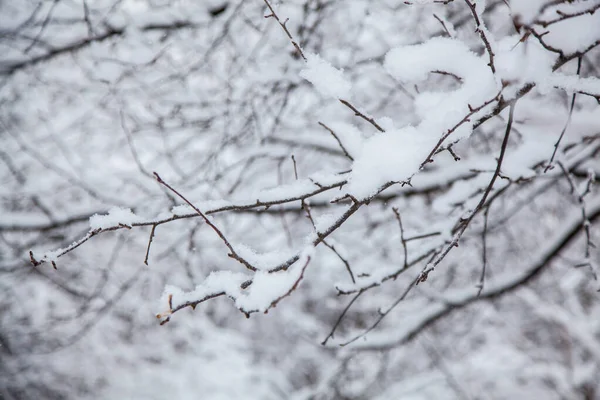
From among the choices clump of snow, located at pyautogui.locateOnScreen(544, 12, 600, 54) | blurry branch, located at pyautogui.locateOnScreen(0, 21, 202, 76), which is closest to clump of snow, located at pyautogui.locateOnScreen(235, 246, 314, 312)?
clump of snow, located at pyautogui.locateOnScreen(544, 12, 600, 54)

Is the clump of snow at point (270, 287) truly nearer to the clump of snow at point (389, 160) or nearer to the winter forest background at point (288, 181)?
the winter forest background at point (288, 181)

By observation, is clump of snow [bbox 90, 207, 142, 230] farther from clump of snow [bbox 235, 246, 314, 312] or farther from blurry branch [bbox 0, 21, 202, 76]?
blurry branch [bbox 0, 21, 202, 76]

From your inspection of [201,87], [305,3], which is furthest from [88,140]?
[305,3]

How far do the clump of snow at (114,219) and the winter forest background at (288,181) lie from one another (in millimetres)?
24

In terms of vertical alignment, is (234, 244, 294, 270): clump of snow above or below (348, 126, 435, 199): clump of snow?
below

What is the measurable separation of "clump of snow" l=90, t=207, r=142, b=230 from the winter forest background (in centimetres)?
2

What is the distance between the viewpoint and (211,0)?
7.73ft

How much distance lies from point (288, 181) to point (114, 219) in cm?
272

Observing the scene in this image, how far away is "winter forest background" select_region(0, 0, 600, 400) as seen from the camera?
0.77 m

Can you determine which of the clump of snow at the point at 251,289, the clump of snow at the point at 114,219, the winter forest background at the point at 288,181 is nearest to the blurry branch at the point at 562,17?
the winter forest background at the point at 288,181

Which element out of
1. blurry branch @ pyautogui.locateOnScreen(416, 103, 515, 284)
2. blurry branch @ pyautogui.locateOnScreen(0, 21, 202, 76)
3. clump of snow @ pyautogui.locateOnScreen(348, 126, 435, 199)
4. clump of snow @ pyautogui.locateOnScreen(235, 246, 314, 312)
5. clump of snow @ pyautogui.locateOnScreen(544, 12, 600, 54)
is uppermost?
blurry branch @ pyautogui.locateOnScreen(0, 21, 202, 76)

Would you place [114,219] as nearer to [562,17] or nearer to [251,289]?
[251,289]

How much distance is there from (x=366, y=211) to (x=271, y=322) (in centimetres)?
467

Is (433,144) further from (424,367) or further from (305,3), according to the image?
(424,367)
